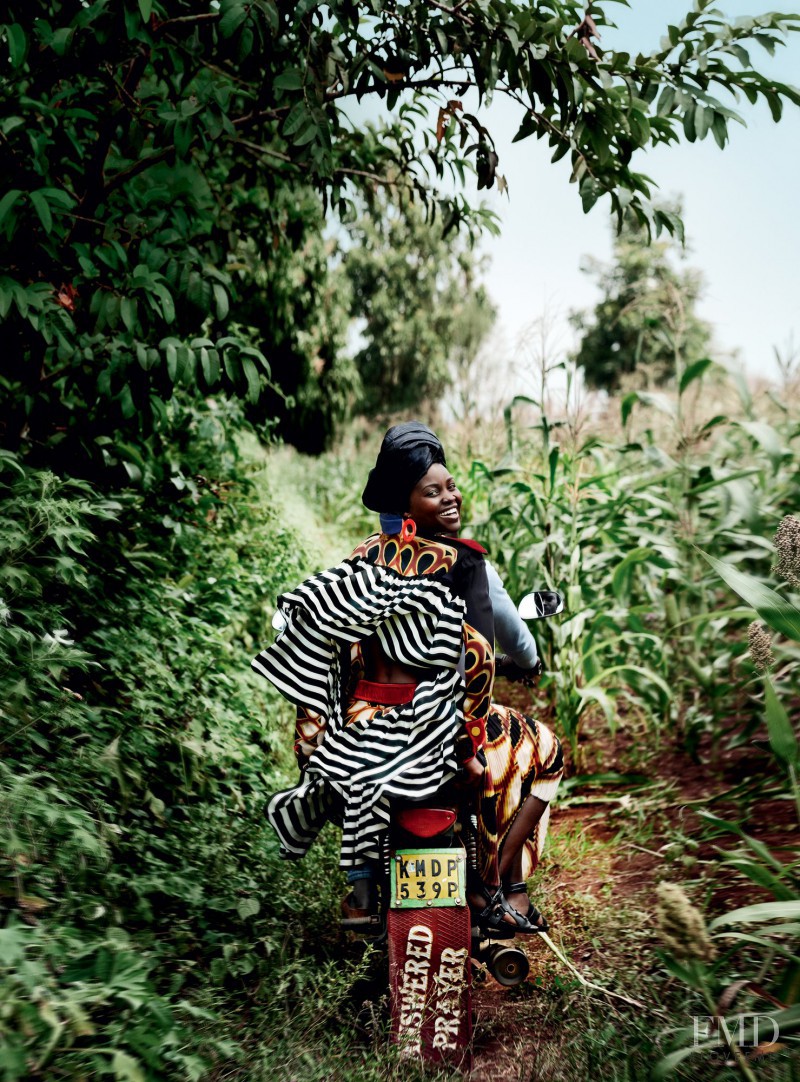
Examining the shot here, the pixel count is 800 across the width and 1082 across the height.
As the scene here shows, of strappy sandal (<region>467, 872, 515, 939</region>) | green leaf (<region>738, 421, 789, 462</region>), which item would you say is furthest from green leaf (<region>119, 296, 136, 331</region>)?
green leaf (<region>738, 421, 789, 462</region>)

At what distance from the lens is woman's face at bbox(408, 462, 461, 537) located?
2521 millimetres

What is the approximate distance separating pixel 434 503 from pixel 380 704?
61 centimetres

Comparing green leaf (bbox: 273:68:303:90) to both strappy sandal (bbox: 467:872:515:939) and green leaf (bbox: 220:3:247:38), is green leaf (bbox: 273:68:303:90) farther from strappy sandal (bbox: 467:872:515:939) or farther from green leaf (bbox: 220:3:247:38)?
strappy sandal (bbox: 467:872:515:939)

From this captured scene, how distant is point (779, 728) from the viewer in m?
2.30

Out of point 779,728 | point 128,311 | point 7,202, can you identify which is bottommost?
point 779,728

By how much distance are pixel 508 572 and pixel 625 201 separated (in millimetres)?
2312

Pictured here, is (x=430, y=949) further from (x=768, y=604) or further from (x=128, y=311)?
(x=128, y=311)

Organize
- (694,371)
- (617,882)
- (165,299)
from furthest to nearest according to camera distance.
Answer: (694,371) < (617,882) < (165,299)

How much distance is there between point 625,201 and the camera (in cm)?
299

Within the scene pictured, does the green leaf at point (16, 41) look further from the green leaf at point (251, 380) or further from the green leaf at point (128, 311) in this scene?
the green leaf at point (251, 380)

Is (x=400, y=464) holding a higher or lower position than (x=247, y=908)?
higher

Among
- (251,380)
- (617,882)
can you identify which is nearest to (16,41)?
(251,380)

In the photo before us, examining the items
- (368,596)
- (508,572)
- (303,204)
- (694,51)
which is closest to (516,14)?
(694,51)

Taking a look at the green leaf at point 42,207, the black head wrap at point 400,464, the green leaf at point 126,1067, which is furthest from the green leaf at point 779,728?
the green leaf at point 42,207
